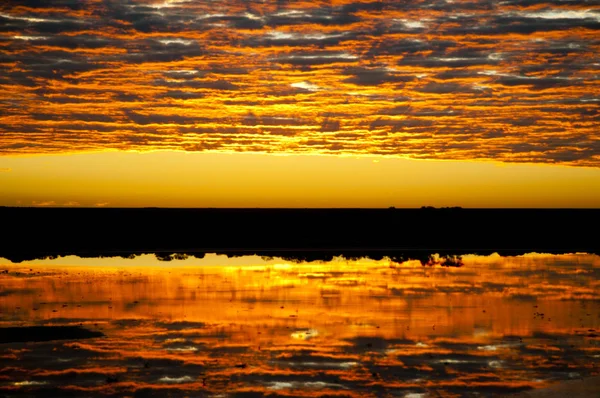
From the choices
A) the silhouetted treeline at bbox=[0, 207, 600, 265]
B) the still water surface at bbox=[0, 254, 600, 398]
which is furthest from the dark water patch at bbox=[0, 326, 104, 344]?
the silhouetted treeline at bbox=[0, 207, 600, 265]

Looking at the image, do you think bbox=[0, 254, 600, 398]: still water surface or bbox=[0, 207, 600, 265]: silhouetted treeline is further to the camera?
bbox=[0, 207, 600, 265]: silhouetted treeline

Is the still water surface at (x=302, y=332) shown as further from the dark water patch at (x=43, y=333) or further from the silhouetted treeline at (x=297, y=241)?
the silhouetted treeline at (x=297, y=241)

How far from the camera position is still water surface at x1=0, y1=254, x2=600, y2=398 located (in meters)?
16.7

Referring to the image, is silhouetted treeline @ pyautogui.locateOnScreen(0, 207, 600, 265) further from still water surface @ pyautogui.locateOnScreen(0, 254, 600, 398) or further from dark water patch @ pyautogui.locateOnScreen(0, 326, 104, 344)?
dark water patch @ pyautogui.locateOnScreen(0, 326, 104, 344)

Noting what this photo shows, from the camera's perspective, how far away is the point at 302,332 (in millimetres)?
22219

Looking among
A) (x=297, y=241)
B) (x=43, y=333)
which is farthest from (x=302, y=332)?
(x=297, y=241)

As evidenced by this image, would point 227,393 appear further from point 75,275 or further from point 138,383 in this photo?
point 75,275

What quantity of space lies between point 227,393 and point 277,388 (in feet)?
3.36

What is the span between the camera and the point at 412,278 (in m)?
35.5

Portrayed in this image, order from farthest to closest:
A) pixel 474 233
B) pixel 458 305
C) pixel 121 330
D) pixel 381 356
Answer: pixel 474 233 → pixel 458 305 → pixel 121 330 → pixel 381 356

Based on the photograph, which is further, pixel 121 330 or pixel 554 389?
pixel 121 330

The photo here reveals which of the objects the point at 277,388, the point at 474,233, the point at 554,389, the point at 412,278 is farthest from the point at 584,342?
the point at 474,233

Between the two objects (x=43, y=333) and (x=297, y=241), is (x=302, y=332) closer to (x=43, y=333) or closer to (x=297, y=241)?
(x=43, y=333)

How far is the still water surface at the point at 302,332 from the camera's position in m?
16.7
